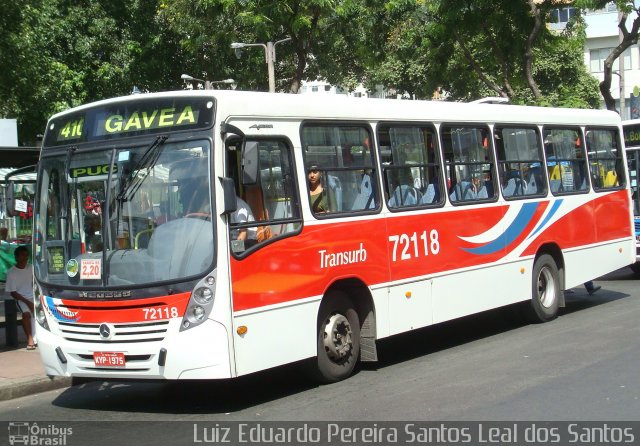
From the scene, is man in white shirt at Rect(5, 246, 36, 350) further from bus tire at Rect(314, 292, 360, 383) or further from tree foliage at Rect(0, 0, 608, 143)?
tree foliage at Rect(0, 0, 608, 143)

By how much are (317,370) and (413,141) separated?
10.4 ft

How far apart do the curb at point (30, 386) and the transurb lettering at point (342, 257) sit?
10.5ft

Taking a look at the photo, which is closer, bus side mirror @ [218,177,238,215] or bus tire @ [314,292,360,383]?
bus side mirror @ [218,177,238,215]

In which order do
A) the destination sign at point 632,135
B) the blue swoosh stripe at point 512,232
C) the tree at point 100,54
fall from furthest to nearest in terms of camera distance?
the tree at point 100,54 → the destination sign at point 632,135 → the blue swoosh stripe at point 512,232

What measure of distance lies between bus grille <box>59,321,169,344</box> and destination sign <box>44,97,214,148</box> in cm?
181

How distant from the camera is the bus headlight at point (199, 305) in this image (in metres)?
7.84

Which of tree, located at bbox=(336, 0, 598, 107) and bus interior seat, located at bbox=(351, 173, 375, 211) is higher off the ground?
tree, located at bbox=(336, 0, 598, 107)

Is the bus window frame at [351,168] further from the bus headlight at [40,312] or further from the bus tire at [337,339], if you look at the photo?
the bus headlight at [40,312]

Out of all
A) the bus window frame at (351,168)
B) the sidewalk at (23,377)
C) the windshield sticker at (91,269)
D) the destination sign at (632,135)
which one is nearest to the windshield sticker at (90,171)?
the windshield sticker at (91,269)

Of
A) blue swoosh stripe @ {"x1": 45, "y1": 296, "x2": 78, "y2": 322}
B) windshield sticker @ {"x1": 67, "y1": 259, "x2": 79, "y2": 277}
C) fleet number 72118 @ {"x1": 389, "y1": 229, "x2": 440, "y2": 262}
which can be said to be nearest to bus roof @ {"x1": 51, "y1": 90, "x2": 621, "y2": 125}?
fleet number 72118 @ {"x1": 389, "y1": 229, "x2": 440, "y2": 262}

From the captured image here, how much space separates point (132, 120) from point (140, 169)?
579 mm

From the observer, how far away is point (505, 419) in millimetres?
7352

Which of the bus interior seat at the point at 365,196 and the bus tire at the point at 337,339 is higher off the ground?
the bus interior seat at the point at 365,196

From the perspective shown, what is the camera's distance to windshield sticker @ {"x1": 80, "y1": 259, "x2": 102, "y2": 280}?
8.23m
